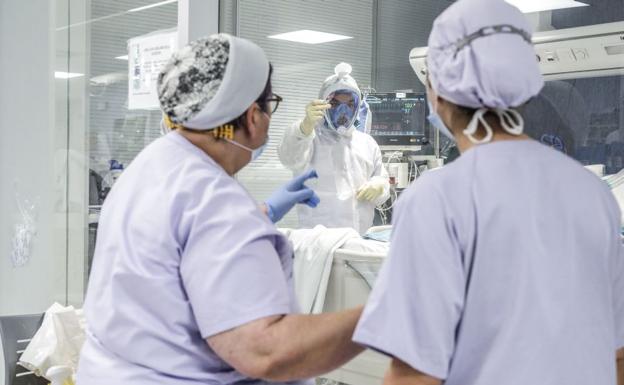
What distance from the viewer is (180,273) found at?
4.40ft

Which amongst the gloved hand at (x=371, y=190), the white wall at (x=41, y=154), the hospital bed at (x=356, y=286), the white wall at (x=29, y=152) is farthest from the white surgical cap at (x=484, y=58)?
the white wall at (x=29, y=152)

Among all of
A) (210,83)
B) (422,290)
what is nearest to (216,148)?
(210,83)

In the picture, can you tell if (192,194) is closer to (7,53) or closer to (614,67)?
(614,67)

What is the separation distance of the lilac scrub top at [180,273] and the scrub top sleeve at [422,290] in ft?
0.71

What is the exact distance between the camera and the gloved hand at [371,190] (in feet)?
11.4

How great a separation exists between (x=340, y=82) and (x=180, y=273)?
90.5 inches

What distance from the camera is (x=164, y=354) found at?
1.34 meters

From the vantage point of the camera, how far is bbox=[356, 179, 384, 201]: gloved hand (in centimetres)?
347

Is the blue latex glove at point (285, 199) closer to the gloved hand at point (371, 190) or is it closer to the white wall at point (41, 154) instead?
the gloved hand at point (371, 190)

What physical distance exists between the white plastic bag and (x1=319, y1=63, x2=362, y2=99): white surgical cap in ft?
4.60

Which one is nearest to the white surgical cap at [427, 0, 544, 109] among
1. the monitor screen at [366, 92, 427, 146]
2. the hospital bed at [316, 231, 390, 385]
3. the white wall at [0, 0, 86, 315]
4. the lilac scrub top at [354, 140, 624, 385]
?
the lilac scrub top at [354, 140, 624, 385]

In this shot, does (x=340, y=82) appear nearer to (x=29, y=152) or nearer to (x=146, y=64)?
(x=146, y=64)

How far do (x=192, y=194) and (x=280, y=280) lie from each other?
0.20 m

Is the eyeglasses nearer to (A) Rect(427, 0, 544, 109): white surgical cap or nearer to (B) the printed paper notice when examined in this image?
(A) Rect(427, 0, 544, 109): white surgical cap
